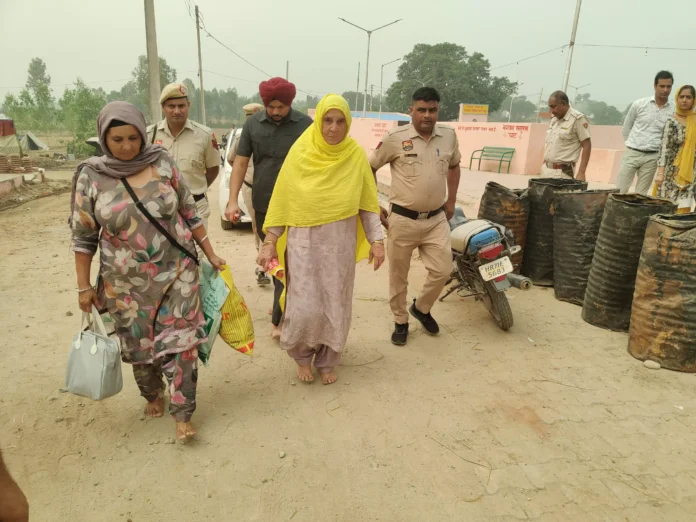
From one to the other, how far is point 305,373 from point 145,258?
4.46 feet

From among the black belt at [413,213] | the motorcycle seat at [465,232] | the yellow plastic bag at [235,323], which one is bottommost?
the yellow plastic bag at [235,323]

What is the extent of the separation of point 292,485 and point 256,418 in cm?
61

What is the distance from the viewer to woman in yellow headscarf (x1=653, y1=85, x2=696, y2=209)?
5.12m

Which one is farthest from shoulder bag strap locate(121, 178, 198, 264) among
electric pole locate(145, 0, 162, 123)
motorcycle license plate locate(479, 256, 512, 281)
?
electric pole locate(145, 0, 162, 123)

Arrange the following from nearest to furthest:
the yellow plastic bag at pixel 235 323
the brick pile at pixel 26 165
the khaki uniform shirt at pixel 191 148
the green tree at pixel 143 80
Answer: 1. the yellow plastic bag at pixel 235 323
2. the khaki uniform shirt at pixel 191 148
3. the brick pile at pixel 26 165
4. the green tree at pixel 143 80

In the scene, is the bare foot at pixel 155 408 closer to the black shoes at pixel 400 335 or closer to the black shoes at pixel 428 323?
the black shoes at pixel 400 335

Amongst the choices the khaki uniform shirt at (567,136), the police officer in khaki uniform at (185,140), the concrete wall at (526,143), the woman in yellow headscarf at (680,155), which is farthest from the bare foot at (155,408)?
the concrete wall at (526,143)

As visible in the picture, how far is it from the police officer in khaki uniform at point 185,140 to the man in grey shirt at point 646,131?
14.6 feet

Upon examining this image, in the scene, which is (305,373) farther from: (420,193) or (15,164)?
(15,164)

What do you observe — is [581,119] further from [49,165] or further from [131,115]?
[49,165]

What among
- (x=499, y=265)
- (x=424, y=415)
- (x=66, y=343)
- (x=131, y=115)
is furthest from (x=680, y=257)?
(x=66, y=343)

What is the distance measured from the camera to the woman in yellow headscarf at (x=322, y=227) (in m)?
2.92

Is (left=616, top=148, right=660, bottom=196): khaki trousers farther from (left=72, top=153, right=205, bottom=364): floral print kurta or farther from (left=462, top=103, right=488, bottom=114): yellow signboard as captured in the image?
(left=462, top=103, right=488, bottom=114): yellow signboard

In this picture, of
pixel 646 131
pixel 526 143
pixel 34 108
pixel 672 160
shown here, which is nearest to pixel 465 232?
pixel 672 160
